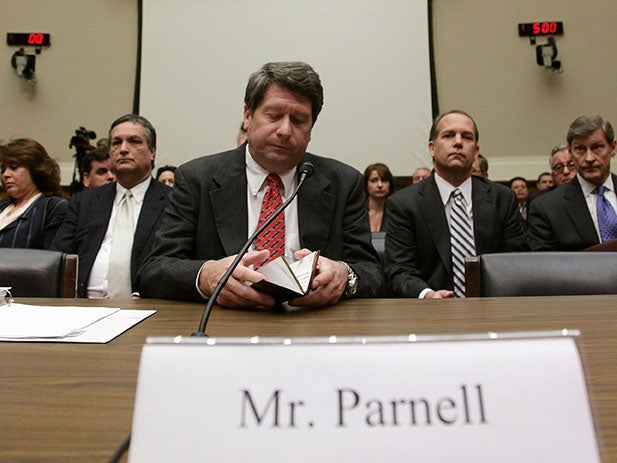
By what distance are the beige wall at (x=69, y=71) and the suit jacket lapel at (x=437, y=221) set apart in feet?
12.0

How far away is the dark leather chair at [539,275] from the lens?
1.16 metres

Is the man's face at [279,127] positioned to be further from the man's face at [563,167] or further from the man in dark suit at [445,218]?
the man's face at [563,167]

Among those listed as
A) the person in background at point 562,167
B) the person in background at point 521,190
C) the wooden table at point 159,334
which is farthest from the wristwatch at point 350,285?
the person in background at point 521,190

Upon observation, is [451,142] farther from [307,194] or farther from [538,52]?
[538,52]

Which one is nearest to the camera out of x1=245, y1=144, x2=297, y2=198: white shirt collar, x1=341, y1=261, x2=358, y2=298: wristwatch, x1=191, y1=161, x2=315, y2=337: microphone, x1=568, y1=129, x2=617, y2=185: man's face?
x1=191, y1=161, x2=315, y2=337: microphone

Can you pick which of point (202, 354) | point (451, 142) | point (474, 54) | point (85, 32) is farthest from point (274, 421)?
point (85, 32)

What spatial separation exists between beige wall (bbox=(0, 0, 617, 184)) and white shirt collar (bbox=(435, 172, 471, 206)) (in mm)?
2813

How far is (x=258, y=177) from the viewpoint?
1.37m

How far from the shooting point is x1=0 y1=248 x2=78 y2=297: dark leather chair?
3.84ft

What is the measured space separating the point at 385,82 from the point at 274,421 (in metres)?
4.68

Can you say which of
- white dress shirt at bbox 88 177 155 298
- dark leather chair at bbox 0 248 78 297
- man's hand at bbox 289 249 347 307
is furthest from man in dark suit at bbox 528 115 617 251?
dark leather chair at bbox 0 248 78 297

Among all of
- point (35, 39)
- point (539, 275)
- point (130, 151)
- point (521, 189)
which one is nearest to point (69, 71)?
point (35, 39)

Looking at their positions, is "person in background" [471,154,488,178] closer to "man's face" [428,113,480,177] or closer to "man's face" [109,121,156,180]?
"man's face" [428,113,480,177]

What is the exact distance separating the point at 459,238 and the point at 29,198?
6.74 ft
